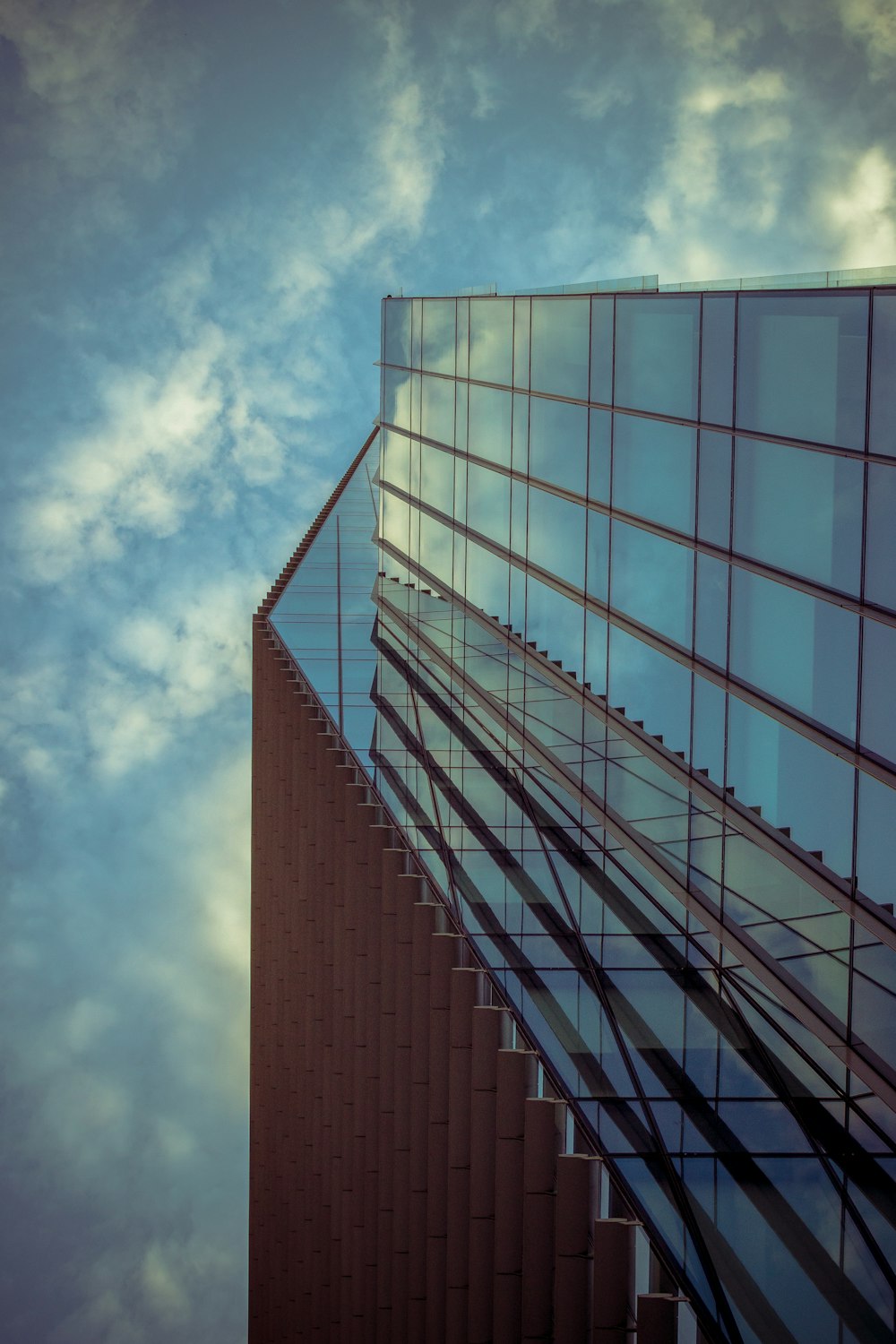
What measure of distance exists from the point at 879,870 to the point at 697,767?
4690 mm

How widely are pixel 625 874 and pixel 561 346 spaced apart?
1019 cm

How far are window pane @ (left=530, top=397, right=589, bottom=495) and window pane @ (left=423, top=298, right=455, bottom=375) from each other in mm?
6258

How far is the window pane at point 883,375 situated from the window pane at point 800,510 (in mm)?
590

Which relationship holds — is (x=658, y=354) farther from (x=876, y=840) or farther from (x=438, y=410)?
(x=438, y=410)

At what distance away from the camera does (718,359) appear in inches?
667

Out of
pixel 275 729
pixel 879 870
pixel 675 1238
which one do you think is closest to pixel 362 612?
pixel 275 729

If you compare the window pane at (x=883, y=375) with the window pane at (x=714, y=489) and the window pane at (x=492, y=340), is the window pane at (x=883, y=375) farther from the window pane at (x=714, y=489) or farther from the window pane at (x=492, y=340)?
the window pane at (x=492, y=340)

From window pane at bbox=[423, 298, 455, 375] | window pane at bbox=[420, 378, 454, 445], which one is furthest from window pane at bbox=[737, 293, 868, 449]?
window pane at bbox=[423, 298, 455, 375]

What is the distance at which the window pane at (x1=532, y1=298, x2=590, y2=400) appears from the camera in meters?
22.5

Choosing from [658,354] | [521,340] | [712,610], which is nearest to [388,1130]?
[712,610]

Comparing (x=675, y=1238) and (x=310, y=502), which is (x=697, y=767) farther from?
(x=310, y=502)

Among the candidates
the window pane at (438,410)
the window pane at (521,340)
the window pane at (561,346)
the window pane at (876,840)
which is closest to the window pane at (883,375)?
the window pane at (876,840)

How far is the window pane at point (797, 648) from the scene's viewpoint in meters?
13.9

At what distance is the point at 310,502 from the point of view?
14150 cm
